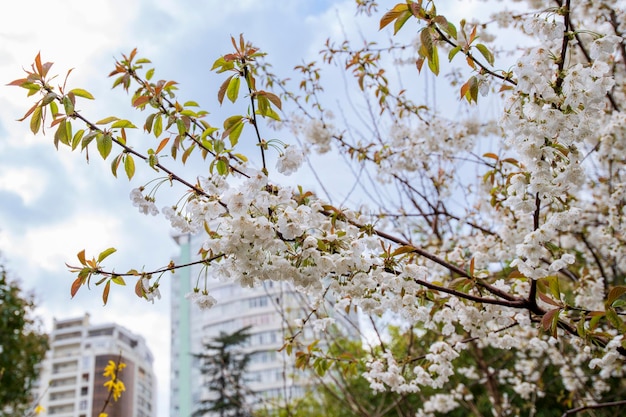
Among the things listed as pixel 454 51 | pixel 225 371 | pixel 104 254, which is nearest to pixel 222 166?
pixel 104 254

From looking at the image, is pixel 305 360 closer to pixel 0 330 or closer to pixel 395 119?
pixel 395 119

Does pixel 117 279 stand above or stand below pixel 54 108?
below

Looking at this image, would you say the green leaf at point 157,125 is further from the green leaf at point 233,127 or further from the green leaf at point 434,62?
the green leaf at point 434,62

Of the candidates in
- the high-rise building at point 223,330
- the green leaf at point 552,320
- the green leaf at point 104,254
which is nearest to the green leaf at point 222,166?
the green leaf at point 104,254

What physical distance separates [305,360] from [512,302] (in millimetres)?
731

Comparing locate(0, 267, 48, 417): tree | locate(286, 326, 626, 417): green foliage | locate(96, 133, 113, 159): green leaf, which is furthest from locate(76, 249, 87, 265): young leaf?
locate(0, 267, 48, 417): tree

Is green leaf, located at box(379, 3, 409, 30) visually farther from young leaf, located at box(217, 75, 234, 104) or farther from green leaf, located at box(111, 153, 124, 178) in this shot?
green leaf, located at box(111, 153, 124, 178)

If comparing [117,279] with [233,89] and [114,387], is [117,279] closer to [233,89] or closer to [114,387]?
[233,89]

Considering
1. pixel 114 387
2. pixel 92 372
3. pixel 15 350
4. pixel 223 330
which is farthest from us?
pixel 223 330

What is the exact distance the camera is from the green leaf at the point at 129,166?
1270mm

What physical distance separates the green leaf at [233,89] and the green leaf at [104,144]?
0.30m

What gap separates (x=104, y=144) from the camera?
119 cm

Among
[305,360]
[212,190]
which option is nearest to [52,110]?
[212,190]

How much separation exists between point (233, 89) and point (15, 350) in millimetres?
6184
